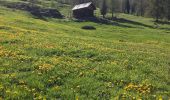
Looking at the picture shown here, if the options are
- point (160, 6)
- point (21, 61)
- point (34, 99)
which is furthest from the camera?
point (160, 6)

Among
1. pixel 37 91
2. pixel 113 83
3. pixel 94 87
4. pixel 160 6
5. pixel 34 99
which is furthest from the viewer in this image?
pixel 160 6

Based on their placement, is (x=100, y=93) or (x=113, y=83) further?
(x=113, y=83)

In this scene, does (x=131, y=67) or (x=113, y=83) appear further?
(x=131, y=67)

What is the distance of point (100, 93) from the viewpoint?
16.1 metres

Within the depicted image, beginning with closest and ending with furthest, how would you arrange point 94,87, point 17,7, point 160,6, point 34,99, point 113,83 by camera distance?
1. point 34,99
2. point 94,87
3. point 113,83
4. point 17,7
5. point 160,6

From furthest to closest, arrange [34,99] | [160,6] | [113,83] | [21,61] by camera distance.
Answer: [160,6], [21,61], [113,83], [34,99]

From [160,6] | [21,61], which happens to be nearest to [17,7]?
[160,6]

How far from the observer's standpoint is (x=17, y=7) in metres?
120

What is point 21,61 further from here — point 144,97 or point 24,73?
point 144,97

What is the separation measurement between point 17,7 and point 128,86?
107 meters

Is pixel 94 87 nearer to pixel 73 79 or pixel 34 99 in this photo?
pixel 73 79

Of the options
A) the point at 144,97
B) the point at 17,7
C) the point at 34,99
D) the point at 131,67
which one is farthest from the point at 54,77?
the point at 17,7

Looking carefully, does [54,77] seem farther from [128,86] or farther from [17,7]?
[17,7]

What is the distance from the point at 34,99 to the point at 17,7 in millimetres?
108535
